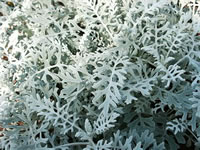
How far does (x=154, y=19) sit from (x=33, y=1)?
0.86 meters

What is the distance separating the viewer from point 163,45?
1.67 metres

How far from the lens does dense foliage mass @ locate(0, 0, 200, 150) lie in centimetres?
154

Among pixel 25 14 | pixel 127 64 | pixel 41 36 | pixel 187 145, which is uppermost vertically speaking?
pixel 25 14

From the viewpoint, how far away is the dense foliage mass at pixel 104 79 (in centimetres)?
154

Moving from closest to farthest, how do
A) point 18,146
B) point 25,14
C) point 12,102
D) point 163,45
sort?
point 18,146 → point 163,45 → point 12,102 → point 25,14

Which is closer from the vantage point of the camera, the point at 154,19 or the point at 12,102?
the point at 154,19

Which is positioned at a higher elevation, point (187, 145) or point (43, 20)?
point (43, 20)

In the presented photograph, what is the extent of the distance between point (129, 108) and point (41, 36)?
2.23 feet

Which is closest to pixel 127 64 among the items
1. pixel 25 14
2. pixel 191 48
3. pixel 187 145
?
pixel 191 48

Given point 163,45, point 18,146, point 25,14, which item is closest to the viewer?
point 18,146

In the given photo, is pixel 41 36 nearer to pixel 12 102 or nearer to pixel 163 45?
pixel 12 102

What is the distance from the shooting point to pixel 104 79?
5.08 feet

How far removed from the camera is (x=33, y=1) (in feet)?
6.82

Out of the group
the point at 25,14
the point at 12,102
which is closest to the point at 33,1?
the point at 25,14
